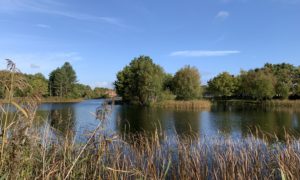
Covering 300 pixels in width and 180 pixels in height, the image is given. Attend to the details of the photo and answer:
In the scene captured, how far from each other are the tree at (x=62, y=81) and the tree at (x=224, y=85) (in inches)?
1858

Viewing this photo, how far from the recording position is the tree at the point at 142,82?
53625 mm

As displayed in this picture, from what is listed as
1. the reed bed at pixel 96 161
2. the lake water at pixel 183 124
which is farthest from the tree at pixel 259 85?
the reed bed at pixel 96 161

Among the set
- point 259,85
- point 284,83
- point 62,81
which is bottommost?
point 259,85

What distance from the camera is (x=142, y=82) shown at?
184ft

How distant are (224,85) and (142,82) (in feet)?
72.5

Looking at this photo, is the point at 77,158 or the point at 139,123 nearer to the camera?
the point at 77,158

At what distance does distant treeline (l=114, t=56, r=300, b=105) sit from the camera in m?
53.4

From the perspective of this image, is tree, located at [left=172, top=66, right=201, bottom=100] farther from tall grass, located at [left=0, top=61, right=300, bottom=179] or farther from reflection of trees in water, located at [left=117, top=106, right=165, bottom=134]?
tall grass, located at [left=0, top=61, right=300, bottom=179]

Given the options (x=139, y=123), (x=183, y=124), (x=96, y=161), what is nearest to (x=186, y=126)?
(x=183, y=124)

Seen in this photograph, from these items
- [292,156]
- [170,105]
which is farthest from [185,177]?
[170,105]

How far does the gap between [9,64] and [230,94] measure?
7117cm

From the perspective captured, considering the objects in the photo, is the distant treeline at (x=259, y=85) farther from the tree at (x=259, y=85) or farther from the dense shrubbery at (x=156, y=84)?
the dense shrubbery at (x=156, y=84)

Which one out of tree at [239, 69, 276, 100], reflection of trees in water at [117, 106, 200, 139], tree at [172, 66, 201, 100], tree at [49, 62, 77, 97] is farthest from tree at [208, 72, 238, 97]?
tree at [49, 62, 77, 97]

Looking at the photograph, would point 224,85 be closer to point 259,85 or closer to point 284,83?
point 259,85
